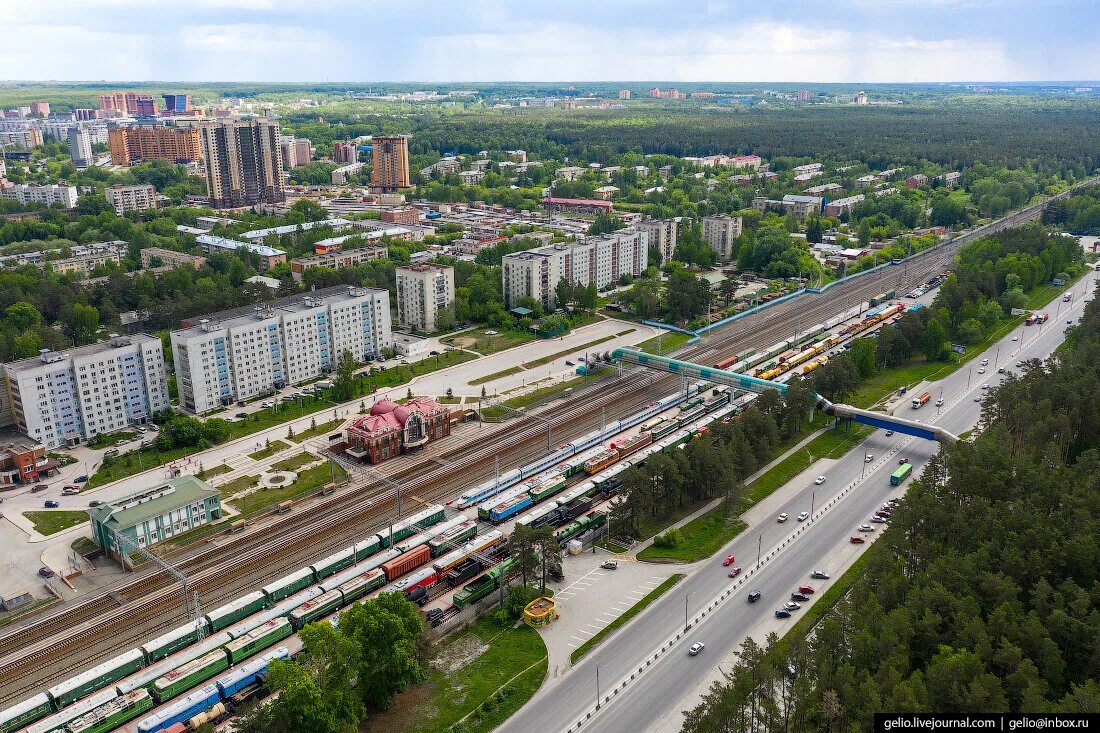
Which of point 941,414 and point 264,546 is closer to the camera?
point 264,546

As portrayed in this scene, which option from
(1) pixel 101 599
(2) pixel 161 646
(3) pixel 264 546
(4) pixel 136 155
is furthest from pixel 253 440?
(4) pixel 136 155

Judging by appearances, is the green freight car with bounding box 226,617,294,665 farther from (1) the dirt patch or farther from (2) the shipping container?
(1) the dirt patch

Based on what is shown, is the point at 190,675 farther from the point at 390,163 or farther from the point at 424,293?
the point at 390,163

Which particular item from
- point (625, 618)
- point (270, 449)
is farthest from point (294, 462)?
point (625, 618)

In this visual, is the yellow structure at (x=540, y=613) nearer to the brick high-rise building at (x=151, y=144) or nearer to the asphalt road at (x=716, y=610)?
the asphalt road at (x=716, y=610)

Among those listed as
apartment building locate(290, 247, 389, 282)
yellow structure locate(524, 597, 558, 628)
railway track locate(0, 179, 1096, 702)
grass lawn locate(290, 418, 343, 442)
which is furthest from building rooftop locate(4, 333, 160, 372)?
yellow structure locate(524, 597, 558, 628)

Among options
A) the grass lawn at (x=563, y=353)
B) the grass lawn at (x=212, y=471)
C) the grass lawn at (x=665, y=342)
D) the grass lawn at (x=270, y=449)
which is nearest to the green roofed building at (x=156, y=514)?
the grass lawn at (x=212, y=471)

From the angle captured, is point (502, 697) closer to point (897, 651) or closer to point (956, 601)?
point (897, 651)
